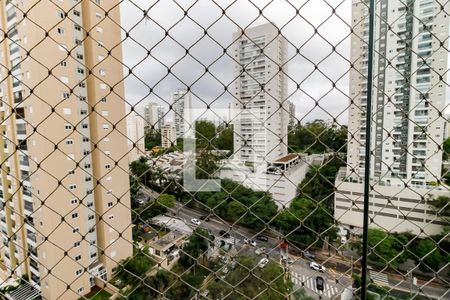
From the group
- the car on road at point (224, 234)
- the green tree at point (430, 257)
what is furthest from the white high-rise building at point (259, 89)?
the green tree at point (430, 257)

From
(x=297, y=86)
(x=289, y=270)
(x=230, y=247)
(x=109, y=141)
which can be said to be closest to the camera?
(x=297, y=86)

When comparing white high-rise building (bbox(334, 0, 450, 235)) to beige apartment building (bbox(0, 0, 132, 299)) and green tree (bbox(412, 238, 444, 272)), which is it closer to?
green tree (bbox(412, 238, 444, 272))

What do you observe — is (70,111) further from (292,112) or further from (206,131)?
(292,112)

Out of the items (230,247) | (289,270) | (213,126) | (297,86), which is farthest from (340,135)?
(289,270)

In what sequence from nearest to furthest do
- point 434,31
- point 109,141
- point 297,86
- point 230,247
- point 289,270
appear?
point 297,86, point 434,31, point 230,247, point 109,141, point 289,270

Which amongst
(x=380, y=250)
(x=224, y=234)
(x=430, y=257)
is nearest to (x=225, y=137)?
(x=224, y=234)

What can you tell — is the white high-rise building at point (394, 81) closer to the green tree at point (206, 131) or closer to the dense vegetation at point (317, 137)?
the dense vegetation at point (317, 137)

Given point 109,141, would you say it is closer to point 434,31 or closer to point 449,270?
point 434,31
